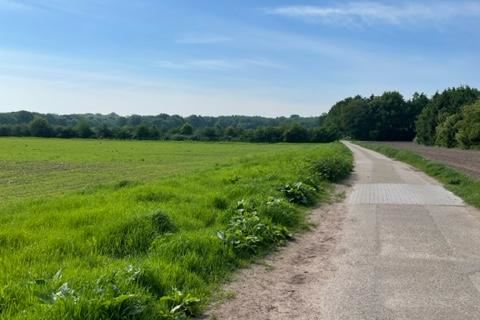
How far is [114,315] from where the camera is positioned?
415 centimetres

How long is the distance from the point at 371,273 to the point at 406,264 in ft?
2.86

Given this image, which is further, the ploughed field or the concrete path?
the ploughed field

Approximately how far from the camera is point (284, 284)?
20.0ft

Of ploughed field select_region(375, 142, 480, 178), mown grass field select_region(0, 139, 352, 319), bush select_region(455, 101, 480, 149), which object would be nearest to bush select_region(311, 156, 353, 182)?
ploughed field select_region(375, 142, 480, 178)

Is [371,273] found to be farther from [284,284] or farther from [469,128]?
[469,128]

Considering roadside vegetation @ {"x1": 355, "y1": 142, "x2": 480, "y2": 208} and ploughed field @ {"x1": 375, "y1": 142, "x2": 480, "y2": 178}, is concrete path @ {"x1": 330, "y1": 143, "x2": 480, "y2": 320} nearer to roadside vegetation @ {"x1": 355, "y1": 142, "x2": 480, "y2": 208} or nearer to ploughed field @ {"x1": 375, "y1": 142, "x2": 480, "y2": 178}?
roadside vegetation @ {"x1": 355, "y1": 142, "x2": 480, "y2": 208}

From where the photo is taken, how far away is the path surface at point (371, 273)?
5.13 metres

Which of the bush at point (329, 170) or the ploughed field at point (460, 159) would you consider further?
the ploughed field at point (460, 159)

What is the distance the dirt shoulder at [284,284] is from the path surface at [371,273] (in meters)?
0.01

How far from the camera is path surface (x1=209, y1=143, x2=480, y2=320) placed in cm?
513

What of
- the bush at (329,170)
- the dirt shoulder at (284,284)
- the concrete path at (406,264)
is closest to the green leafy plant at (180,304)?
the dirt shoulder at (284,284)

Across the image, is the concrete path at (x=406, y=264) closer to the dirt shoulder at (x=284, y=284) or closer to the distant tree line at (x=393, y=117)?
the dirt shoulder at (x=284, y=284)

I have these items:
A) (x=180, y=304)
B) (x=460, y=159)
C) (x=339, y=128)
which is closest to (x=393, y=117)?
(x=339, y=128)

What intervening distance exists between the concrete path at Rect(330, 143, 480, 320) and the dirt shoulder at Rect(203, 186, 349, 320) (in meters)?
0.21
